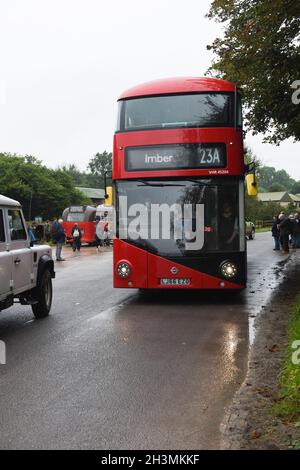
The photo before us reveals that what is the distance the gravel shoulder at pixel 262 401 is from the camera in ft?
13.8

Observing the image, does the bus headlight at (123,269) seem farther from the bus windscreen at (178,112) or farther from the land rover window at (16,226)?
the bus windscreen at (178,112)

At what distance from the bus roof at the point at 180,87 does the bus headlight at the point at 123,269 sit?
3366 millimetres

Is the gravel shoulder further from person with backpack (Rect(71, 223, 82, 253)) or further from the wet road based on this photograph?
person with backpack (Rect(71, 223, 82, 253))

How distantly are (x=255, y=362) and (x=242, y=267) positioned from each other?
4.27m

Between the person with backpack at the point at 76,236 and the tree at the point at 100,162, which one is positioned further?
the tree at the point at 100,162

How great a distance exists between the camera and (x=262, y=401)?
516 centimetres

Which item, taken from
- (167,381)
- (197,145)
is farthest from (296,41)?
(167,381)

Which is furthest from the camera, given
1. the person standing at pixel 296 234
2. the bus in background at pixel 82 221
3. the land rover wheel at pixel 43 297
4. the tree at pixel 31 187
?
the tree at pixel 31 187

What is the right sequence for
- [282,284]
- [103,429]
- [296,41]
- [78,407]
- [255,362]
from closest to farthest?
[103,429] → [78,407] → [255,362] → [296,41] → [282,284]

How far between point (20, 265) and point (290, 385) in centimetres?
489

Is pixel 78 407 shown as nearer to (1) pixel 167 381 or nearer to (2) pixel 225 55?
(1) pixel 167 381

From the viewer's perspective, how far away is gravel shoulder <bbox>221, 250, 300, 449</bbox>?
13.8ft

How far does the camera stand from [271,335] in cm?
815

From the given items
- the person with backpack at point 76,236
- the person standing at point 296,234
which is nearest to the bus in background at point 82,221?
the person with backpack at point 76,236
